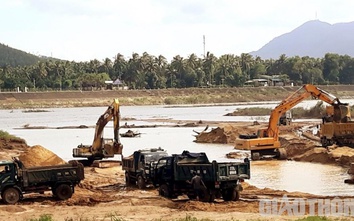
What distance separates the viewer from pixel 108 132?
69.6 meters

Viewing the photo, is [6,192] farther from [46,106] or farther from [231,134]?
[46,106]

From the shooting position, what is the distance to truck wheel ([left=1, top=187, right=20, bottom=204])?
73.1ft

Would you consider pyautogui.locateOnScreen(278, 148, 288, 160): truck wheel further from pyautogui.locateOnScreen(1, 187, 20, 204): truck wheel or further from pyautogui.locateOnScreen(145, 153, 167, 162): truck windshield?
pyautogui.locateOnScreen(1, 187, 20, 204): truck wheel

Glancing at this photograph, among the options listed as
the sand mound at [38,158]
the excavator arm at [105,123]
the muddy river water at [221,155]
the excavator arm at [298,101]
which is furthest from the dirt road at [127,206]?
the excavator arm at [298,101]

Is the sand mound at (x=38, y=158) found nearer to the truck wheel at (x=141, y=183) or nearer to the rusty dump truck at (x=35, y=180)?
the truck wheel at (x=141, y=183)

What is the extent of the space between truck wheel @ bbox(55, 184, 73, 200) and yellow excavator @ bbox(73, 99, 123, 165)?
11.2 m

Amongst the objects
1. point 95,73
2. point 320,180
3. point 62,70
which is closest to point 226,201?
point 320,180

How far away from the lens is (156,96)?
167750 millimetres

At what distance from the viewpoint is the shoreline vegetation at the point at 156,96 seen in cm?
15325

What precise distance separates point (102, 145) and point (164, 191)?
12.9m

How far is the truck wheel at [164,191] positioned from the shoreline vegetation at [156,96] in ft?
427

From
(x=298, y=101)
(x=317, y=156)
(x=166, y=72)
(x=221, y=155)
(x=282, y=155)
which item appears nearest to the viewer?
(x=317, y=156)

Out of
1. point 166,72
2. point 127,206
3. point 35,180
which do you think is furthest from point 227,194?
point 166,72

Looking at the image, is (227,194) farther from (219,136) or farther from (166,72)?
(166,72)
